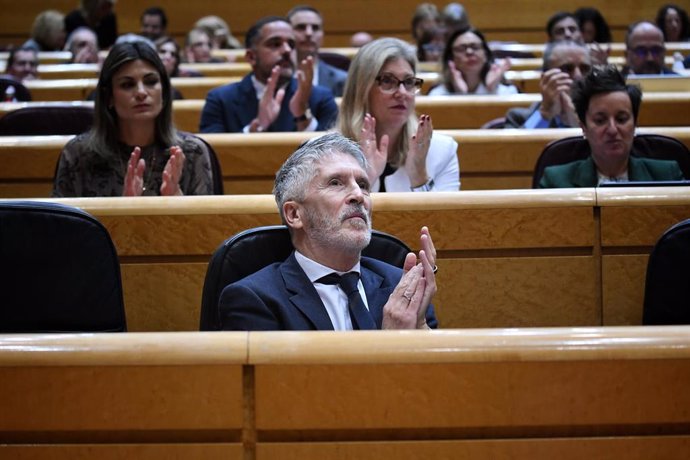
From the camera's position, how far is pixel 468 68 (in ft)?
10.2

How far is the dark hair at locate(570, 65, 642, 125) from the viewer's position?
6.74ft

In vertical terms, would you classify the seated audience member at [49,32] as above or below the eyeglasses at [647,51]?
above

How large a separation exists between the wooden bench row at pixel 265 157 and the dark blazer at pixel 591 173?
15 cm

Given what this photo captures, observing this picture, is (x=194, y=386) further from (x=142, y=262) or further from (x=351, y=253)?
(x=142, y=262)

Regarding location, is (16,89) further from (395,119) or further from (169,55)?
(395,119)

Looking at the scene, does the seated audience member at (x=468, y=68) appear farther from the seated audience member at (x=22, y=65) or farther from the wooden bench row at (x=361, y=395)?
the wooden bench row at (x=361, y=395)

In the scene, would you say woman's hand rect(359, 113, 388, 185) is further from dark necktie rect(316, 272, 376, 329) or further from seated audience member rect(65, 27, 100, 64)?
seated audience member rect(65, 27, 100, 64)

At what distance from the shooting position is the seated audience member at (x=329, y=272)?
4.17 ft

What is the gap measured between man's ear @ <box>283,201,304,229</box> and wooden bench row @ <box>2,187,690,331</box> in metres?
0.20

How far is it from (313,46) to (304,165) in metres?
2.02

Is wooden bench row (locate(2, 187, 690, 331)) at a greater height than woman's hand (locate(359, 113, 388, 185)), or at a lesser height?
lesser

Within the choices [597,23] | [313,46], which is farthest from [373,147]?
[597,23]

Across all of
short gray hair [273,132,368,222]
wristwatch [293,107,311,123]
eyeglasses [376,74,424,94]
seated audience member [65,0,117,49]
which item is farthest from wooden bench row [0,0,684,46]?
short gray hair [273,132,368,222]

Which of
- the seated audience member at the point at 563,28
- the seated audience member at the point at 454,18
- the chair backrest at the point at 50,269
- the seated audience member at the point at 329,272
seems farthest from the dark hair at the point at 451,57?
the chair backrest at the point at 50,269
